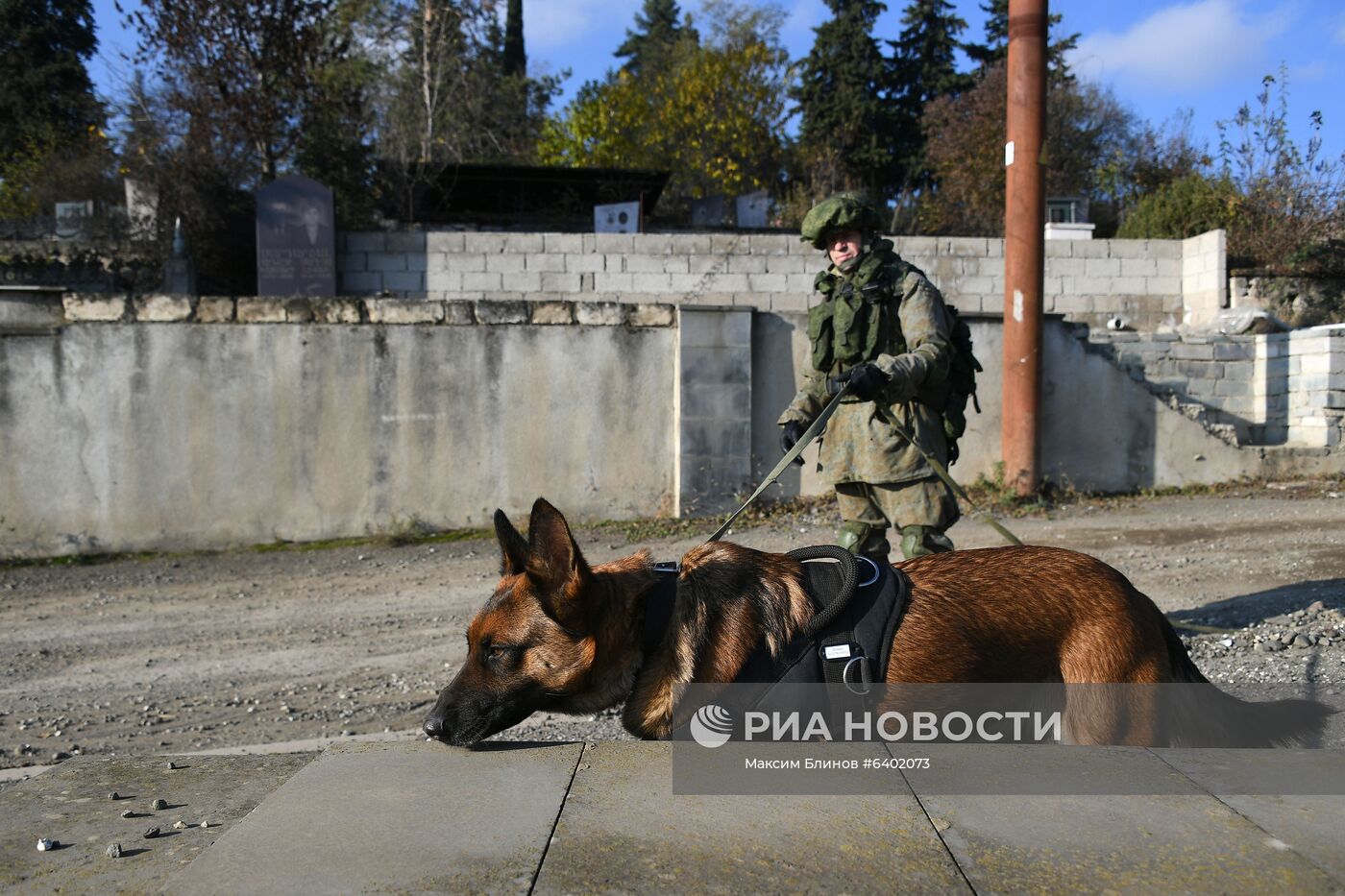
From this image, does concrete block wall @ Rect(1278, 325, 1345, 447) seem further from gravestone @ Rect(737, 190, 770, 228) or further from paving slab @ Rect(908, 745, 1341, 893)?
gravestone @ Rect(737, 190, 770, 228)

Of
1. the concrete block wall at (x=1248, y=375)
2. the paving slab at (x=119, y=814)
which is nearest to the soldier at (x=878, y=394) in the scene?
the paving slab at (x=119, y=814)

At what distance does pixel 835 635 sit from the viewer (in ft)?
8.63

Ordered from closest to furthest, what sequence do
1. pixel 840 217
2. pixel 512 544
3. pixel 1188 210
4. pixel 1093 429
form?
pixel 512 544 → pixel 840 217 → pixel 1093 429 → pixel 1188 210

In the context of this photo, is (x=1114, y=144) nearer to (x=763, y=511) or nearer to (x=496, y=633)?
(x=763, y=511)

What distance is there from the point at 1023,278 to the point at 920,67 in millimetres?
32977

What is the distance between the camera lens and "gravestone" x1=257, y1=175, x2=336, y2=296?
13.7 meters

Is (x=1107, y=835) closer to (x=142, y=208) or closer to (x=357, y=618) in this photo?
(x=357, y=618)

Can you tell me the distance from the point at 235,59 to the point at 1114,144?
75.4 ft

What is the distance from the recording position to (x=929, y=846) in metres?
2.02

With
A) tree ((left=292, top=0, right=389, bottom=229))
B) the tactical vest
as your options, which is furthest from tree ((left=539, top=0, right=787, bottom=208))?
the tactical vest

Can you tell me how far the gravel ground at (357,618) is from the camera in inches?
188

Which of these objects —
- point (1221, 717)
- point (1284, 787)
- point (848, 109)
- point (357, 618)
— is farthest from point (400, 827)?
point (848, 109)

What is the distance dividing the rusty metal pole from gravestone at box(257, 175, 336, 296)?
8.87 meters

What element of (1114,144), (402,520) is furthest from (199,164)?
(1114,144)
